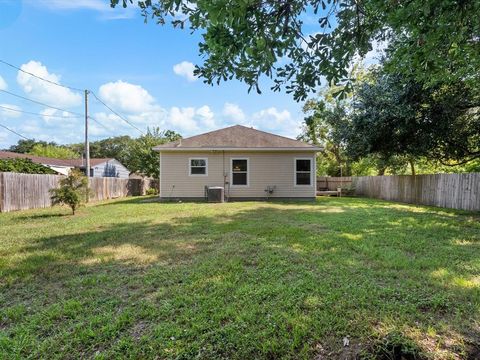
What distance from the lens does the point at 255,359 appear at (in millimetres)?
2053

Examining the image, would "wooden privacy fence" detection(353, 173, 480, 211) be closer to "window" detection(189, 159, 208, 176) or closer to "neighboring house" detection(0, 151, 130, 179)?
"window" detection(189, 159, 208, 176)

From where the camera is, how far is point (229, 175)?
47.6ft

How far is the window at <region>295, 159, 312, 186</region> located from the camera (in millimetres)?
14594

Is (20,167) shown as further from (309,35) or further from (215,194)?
(309,35)

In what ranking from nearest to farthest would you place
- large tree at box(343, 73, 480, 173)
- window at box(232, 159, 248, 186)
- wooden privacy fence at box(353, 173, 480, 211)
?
large tree at box(343, 73, 480, 173) < wooden privacy fence at box(353, 173, 480, 211) < window at box(232, 159, 248, 186)

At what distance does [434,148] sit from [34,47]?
1819 cm

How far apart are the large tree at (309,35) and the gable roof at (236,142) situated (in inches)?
445

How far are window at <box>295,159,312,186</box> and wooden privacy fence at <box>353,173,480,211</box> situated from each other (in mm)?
4456

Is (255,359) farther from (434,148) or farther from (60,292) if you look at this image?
(434,148)

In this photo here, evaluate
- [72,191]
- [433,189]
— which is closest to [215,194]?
[72,191]

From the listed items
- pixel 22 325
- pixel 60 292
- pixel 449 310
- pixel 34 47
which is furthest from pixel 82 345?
pixel 34 47

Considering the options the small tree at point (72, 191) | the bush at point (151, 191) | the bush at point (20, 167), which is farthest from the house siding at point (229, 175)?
the bush at point (151, 191)

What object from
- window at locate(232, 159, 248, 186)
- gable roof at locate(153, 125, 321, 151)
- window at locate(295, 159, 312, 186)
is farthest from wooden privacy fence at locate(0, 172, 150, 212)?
window at locate(295, 159, 312, 186)

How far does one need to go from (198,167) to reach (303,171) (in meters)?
5.21
